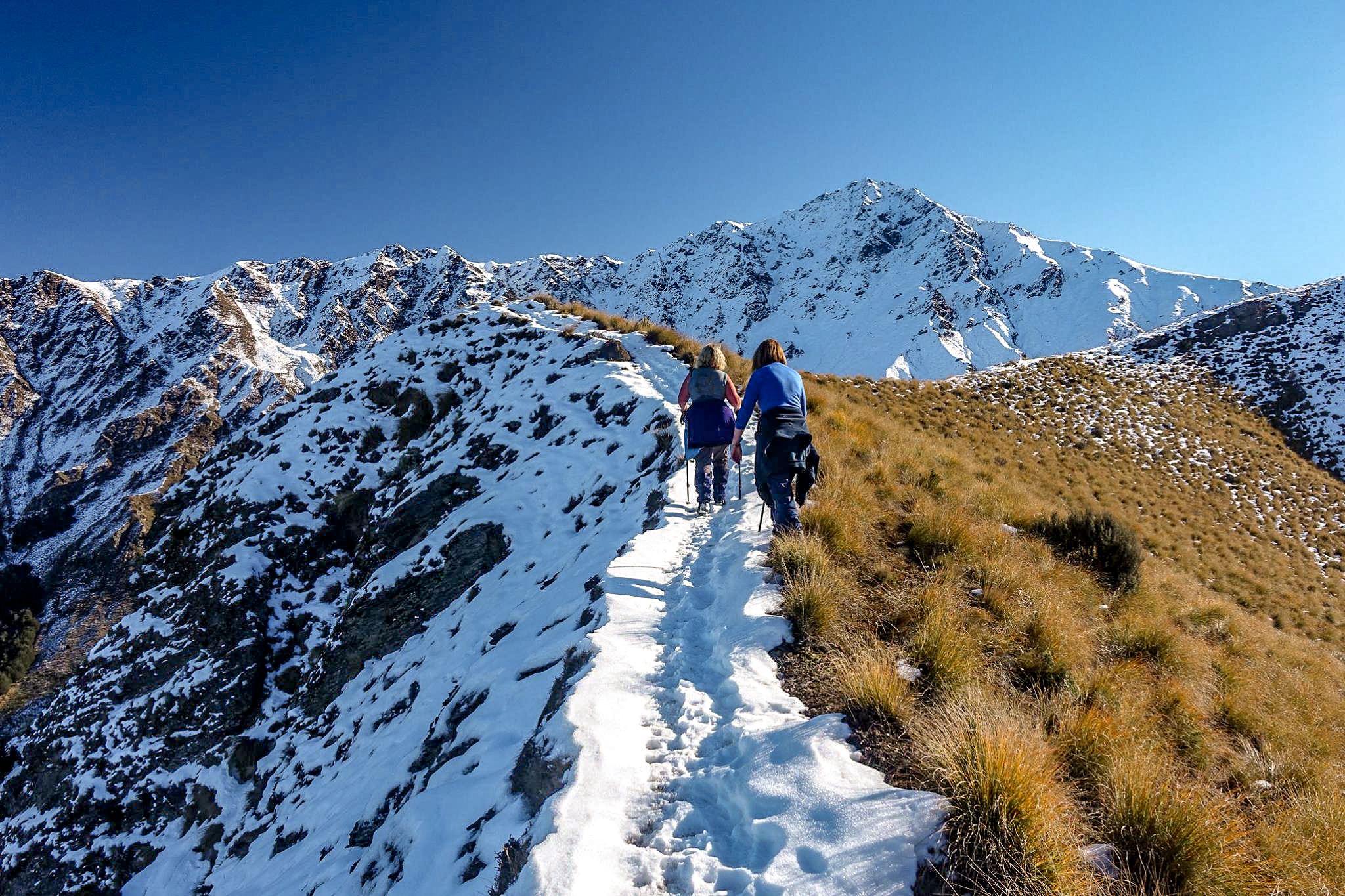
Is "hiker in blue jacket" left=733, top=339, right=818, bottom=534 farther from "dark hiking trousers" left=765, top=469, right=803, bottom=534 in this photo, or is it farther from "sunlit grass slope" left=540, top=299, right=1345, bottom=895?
"sunlit grass slope" left=540, top=299, right=1345, bottom=895

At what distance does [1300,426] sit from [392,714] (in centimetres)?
3356

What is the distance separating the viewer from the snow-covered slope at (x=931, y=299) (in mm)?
139750

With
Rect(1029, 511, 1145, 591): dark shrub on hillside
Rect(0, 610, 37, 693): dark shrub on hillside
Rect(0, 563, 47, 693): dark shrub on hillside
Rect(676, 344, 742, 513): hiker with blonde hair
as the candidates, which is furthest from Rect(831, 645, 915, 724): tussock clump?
Rect(0, 610, 37, 693): dark shrub on hillside

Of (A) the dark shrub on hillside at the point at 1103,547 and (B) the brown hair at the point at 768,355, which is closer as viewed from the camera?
(B) the brown hair at the point at 768,355

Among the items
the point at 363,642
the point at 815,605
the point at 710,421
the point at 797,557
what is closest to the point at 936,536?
the point at 797,557

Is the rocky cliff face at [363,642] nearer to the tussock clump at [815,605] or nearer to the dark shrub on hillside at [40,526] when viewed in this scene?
the tussock clump at [815,605]

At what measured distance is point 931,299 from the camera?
15425cm

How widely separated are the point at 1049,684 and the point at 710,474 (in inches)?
169

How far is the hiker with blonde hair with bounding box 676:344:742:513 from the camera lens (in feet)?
22.5

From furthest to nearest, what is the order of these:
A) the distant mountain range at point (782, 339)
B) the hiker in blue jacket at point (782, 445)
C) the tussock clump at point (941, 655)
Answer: the distant mountain range at point (782, 339) < the hiker in blue jacket at point (782, 445) < the tussock clump at point (941, 655)

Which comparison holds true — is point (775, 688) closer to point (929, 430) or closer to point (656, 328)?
point (929, 430)

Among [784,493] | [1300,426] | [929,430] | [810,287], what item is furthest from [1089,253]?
[784,493]

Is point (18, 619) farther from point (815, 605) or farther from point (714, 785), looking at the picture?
point (815, 605)

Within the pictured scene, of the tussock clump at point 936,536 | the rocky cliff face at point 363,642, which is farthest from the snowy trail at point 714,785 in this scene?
the tussock clump at point 936,536
